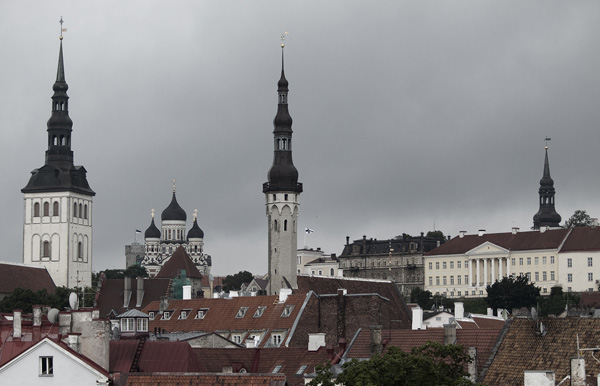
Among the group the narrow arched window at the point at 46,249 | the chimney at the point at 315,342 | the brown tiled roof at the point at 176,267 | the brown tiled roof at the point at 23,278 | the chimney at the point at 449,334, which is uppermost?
the narrow arched window at the point at 46,249

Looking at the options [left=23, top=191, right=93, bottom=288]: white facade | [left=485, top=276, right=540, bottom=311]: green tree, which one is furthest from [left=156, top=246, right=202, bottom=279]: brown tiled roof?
[left=485, top=276, right=540, bottom=311]: green tree

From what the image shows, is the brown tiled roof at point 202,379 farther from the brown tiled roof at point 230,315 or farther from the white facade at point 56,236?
the white facade at point 56,236

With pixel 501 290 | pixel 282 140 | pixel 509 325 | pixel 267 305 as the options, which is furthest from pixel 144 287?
pixel 509 325

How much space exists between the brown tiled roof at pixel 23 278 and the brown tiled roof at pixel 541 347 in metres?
115

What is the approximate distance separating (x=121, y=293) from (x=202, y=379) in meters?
111

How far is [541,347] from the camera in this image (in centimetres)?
5034

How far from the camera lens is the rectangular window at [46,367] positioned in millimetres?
43469

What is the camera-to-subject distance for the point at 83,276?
7298 inches

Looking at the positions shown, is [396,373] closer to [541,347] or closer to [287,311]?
[541,347]

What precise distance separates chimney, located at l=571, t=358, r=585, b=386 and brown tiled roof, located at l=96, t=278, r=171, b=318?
109 meters

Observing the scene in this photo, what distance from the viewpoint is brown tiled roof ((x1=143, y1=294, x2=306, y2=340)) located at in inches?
3450

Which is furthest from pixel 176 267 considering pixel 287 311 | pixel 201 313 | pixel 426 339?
pixel 426 339

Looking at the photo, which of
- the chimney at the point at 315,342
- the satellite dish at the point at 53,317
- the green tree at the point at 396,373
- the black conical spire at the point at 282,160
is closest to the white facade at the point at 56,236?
the black conical spire at the point at 282,160

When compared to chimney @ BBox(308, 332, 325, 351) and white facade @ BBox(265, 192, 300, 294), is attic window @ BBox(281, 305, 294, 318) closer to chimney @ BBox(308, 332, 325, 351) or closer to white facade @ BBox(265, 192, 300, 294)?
chimney @ BBox(308, 332, 325, 351)
